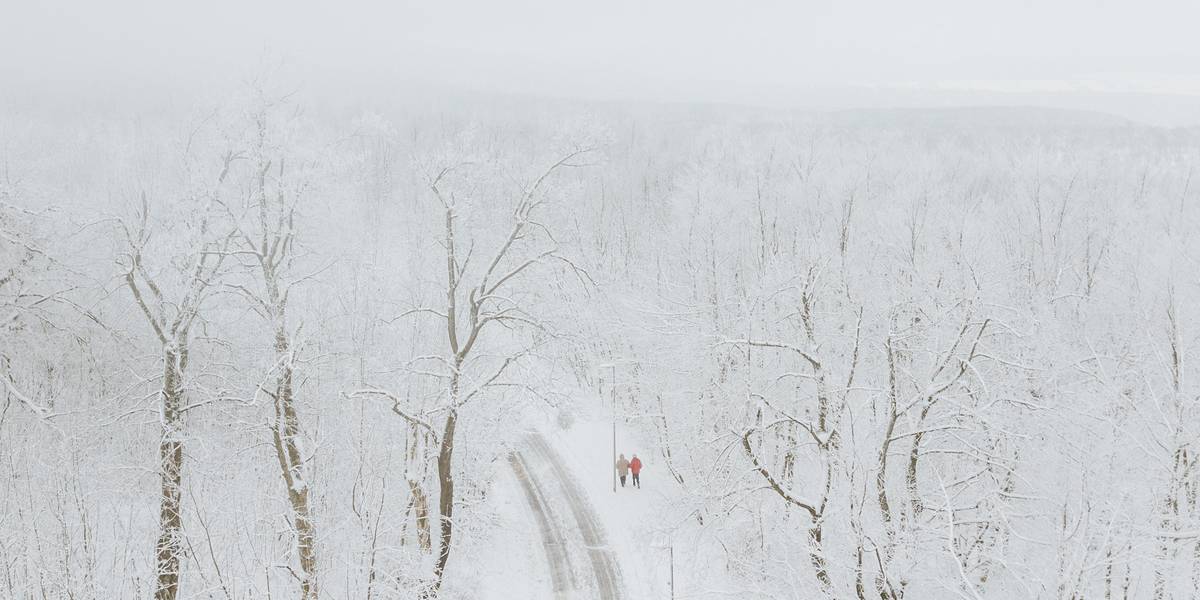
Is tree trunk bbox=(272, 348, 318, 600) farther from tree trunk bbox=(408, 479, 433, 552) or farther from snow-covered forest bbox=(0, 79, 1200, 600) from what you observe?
tree trunk bbox=(408, 479, 433, 552)

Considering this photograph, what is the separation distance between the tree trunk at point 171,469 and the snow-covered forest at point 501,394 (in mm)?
76

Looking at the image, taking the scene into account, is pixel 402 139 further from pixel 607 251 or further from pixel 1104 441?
pixel 1104 441

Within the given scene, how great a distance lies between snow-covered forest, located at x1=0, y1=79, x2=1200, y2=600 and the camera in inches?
515

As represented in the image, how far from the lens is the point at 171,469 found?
573 inches

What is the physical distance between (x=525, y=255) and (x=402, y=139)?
64.9 metres

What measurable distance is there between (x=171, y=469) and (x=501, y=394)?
803 centimetres

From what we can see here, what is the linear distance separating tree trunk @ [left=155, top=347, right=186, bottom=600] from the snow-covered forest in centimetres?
8

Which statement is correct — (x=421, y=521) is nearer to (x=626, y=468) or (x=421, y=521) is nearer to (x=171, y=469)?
(x=171, y=469)

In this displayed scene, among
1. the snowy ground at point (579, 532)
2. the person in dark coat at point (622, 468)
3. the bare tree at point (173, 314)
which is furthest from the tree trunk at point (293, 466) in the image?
the person in dark coat at point (622, 468)

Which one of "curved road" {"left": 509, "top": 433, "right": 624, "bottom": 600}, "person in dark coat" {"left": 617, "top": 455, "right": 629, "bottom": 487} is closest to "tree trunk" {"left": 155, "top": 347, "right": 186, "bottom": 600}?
"curved road" {"left": 509, "top": 433, "right": 624, "bottom": 600}

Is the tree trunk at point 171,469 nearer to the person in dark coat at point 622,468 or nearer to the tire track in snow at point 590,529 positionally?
the tire track in snow at point 590,529

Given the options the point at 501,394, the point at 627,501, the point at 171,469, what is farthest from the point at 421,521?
the point at 627,501

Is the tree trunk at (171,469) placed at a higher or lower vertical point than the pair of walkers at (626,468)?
higher

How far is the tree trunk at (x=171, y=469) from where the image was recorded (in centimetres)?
1393
